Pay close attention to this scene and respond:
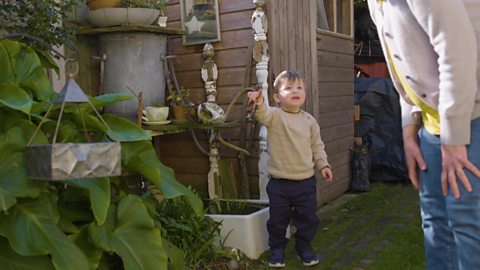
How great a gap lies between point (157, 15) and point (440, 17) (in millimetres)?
2833

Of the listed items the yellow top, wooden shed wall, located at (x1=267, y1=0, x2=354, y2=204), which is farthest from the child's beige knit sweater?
the yellow top

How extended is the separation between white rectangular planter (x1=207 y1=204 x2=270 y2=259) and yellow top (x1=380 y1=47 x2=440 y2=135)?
5.85 feet

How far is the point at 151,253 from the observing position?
79.4 inches

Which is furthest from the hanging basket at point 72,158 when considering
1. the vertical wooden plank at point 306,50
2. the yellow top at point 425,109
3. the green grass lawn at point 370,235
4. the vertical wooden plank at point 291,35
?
the vertical wooden plank at point 306,50

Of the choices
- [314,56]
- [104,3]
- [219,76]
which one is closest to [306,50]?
[314,56]

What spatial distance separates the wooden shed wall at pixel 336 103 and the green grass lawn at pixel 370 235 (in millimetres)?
253

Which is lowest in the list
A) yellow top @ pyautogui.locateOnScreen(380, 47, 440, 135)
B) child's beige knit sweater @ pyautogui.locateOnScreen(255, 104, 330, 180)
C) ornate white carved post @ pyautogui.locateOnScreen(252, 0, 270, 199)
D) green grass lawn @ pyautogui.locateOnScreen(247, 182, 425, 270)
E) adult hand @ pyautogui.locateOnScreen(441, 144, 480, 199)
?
green grass lawn @ pyautogui.locateOnScreen(247, 182, 425, 270)

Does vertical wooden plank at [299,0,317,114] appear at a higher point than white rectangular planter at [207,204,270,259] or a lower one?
higher

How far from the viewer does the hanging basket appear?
1.54 m

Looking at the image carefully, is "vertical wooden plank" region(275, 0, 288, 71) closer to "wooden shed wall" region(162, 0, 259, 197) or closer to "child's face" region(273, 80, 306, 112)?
"wooden shed wall" region(162, 0, 259, 197)

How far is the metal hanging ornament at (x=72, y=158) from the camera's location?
154cm

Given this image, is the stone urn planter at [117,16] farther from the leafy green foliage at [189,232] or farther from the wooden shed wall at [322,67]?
the leafy green foliage at [189,232]

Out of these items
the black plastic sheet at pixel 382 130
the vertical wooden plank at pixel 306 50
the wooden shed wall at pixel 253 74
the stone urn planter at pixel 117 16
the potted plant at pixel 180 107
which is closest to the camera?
the stone urn planter at pixel 117 16

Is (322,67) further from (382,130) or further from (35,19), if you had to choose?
(35,19)
